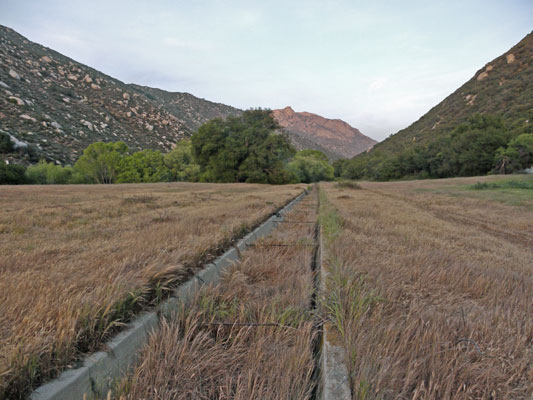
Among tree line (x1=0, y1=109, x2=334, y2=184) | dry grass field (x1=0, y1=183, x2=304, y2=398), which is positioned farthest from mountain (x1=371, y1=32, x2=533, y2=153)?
dry grass field (x1=0, y1=183, x2=304, y2=398)

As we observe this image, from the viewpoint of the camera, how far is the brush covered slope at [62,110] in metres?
51.9

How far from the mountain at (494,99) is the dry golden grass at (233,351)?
7168 cm

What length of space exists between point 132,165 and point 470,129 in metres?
75.7

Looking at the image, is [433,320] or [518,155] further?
[518,155]

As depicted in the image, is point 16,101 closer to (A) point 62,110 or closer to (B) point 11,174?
(A) point 62,110

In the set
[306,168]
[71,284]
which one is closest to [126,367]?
[71,284]

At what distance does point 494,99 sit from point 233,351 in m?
106

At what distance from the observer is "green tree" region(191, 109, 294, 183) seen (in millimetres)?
40438

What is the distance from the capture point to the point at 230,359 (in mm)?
1586

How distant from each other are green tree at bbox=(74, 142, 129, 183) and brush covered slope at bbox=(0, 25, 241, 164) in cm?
825

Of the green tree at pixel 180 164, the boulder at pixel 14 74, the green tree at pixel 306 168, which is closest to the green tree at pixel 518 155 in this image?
the green tree at pixel 306 168

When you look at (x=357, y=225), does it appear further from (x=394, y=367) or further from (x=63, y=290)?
(x=63, y=290)

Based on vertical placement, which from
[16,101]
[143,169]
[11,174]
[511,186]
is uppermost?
[16,101]

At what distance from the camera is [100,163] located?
170ft
